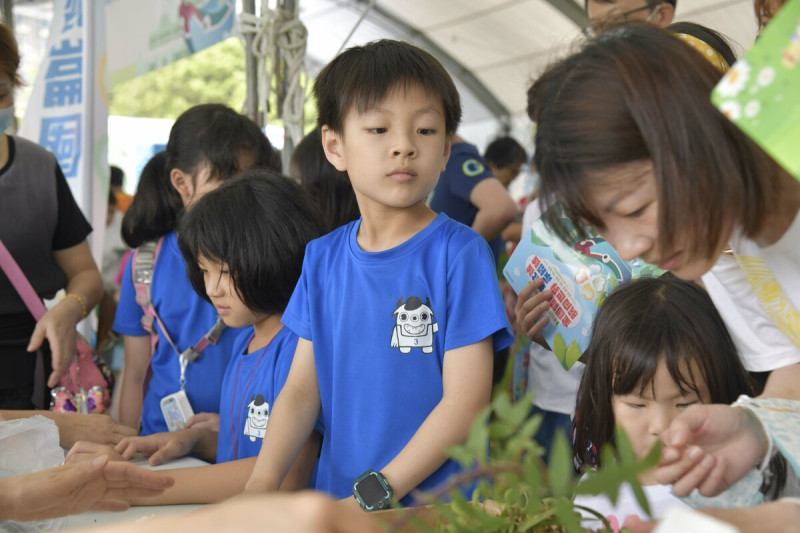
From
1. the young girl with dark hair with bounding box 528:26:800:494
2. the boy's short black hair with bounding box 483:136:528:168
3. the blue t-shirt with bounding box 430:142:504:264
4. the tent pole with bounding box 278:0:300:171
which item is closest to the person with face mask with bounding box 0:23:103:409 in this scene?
the tent pole with bounding box 278:0:300:171

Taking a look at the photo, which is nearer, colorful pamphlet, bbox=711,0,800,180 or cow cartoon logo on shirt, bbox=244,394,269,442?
colorful pamphlet, bbox=711,0,800,180

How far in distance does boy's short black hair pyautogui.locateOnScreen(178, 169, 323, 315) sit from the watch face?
0.58 meters

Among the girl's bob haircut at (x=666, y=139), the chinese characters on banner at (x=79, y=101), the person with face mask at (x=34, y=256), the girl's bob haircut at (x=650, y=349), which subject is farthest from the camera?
the chinese characters on banner at (x=79, y=101)

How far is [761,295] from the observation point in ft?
3.55

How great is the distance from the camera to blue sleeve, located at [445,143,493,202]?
2.87 m

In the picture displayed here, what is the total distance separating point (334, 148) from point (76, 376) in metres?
1.17

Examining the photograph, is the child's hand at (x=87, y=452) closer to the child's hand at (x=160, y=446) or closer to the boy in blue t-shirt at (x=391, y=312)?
the child's hand at (x=160, y=446)

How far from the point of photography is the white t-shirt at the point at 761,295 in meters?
1.00

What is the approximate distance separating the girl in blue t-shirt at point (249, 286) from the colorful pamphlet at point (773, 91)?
119 cm

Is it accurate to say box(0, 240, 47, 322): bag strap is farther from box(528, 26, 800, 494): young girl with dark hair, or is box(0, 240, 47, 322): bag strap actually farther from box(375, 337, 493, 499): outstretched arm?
box(528, 26, 800, 494): young girl with dark hair

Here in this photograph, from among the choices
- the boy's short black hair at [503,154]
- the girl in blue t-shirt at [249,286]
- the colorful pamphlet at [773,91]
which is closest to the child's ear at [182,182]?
the girl in blue t-shirt at [249,286]

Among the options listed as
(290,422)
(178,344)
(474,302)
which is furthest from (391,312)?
(178,344)

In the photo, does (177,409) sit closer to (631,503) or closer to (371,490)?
(371,490)

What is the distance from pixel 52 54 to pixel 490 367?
2.47m
